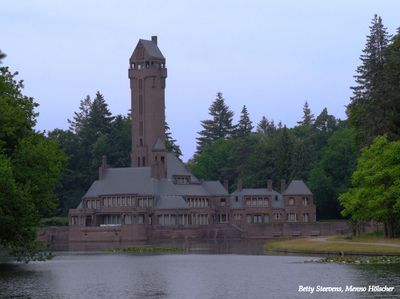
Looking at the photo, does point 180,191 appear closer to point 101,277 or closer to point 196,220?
point 196,220

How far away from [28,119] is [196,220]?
79.0 m

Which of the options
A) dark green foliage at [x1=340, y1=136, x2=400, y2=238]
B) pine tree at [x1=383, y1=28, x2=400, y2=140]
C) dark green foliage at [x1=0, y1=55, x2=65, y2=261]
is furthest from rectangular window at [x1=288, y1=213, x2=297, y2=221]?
dark green foliage at [x1=0, y1=55, x2=65, y2=261]

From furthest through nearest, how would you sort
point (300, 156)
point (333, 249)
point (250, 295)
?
point (300, 156) < point (333, 249) < point (250, 295)

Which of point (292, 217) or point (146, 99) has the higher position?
point (146, 99)

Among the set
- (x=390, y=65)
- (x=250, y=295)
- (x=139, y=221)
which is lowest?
(x=250, y=295)

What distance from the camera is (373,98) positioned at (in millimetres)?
84750

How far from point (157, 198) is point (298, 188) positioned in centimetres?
2056

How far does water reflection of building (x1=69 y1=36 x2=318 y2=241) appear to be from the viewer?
131625 mm

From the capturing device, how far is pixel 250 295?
45.0 meters

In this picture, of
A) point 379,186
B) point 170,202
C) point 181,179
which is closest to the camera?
point 379,186

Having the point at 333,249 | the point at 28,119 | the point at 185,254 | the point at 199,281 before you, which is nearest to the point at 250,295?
the point at 199,281

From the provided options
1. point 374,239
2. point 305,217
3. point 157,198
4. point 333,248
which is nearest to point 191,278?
point 333,248

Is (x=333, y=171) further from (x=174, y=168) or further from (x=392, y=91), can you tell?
(x=392, y=91)

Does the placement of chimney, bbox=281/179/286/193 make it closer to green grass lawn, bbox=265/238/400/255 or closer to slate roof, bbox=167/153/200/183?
slate roof, bbox=167/153/200/183
